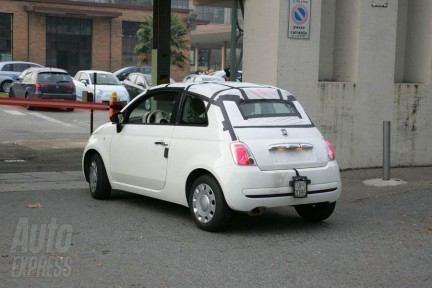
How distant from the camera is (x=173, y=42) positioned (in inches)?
2121

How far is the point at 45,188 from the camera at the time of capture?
35.4 ft

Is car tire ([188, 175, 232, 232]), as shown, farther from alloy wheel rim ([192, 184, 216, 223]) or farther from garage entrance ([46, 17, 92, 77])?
garage entrance ([46, 17, 92, 77])

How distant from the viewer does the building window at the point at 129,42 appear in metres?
55.7

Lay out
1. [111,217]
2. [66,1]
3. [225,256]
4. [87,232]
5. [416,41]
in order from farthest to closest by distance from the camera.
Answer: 1. [66,1]
2. [416,41]
3. [111,217]
4. [87,232]
5. [225,256]

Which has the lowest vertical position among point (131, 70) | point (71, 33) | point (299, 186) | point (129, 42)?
point (299, 186)

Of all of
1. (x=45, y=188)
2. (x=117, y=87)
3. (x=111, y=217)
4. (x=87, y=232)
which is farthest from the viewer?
(x=117, y=87)

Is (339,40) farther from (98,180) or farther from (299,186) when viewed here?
(299,186)

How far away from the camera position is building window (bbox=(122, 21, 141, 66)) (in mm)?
55719

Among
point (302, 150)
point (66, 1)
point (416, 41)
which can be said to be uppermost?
point (66, 1)

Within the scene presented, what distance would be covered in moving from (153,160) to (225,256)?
231 cm

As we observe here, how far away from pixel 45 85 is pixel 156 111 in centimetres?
1863

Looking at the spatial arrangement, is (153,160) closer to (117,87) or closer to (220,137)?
(220,137)

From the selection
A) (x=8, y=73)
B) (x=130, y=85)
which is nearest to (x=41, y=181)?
(x=130, y=85)

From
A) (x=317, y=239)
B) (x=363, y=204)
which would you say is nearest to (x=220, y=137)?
(x=317, y=239)
